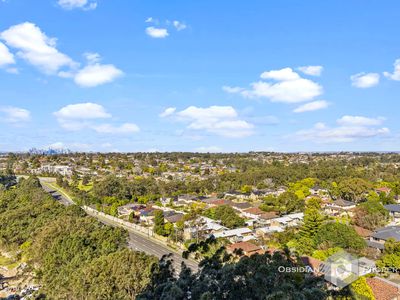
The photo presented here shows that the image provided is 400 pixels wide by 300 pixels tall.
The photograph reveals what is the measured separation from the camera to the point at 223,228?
34406 mm

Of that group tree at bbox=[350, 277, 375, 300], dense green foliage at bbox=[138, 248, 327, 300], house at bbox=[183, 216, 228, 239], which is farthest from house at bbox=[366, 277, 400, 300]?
house at bbox=[183, 216, 228, 239]

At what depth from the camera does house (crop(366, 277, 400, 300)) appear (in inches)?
637

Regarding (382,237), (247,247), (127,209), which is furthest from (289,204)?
(127,209)

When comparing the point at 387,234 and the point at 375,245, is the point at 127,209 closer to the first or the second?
the point at 375,245

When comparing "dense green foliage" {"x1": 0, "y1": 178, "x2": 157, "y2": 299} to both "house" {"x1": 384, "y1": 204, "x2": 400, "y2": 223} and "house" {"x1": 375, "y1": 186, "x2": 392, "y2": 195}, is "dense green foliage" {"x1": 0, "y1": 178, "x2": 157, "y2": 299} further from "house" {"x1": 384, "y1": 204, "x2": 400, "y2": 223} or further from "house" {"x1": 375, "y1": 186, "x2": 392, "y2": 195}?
"house" {"x1": 375, "y1": 186, "x2": 392, "y2": 195}

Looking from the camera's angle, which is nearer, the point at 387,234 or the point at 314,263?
the point at 314,263

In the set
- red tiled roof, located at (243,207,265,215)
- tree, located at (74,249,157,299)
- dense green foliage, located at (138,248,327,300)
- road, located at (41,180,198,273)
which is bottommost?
road, located at (41,180,198,273)

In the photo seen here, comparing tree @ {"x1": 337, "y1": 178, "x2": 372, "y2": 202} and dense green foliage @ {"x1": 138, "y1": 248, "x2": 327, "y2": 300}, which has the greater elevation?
dense green foliage @ {"x1": 138, "y1": 248, "x2": 327, "y2": 300}

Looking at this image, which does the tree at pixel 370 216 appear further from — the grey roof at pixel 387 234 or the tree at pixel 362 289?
the tree at pixel 362 289

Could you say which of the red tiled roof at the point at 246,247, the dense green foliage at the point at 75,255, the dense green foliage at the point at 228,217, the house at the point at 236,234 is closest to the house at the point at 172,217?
the dense green foliage at the point at 228,217

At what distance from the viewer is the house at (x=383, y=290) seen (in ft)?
53.1

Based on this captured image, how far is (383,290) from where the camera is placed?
16.6 metres

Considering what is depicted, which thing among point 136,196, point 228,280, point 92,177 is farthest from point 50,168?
point 228,280

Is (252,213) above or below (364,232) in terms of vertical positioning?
below
